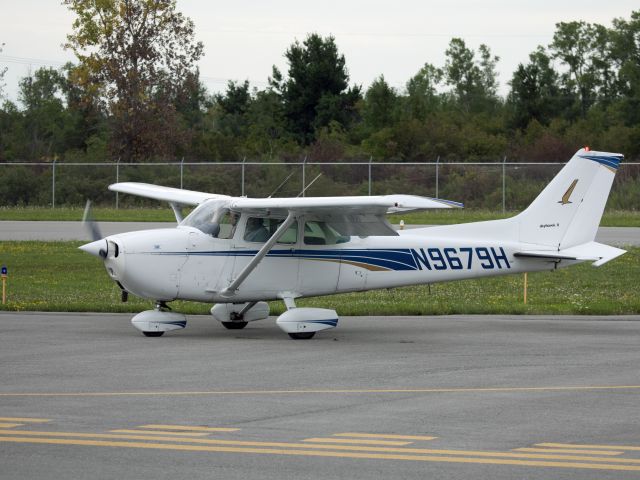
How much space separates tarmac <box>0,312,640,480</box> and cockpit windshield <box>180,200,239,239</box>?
1484 mm

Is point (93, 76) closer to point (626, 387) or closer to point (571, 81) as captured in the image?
point (571, 81)

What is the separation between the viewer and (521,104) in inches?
2904

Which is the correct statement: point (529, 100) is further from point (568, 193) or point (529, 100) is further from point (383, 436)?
point (383, 436)

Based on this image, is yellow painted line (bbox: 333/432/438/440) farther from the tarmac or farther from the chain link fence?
the chain link fence

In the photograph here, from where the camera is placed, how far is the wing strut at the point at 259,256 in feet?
53.7

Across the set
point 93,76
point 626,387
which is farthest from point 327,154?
point 626,387

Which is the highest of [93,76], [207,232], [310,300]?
[93,76]

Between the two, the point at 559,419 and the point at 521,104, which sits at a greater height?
the point at 521,104

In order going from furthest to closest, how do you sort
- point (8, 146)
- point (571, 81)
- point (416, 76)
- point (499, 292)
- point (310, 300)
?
point (416, 76) → point (571, 81) → point (8, 146) → point (499, 292) → point (310, 300)

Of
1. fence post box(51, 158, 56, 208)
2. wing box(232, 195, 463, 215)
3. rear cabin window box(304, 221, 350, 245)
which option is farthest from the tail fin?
fence post box(51, 158, 56, 208)

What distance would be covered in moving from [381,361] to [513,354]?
5.85 feet

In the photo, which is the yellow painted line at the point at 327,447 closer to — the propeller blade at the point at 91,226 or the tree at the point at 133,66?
the propeller blade at the point at 91,226

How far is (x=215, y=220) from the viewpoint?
1688 centimetres

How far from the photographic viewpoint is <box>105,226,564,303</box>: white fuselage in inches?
638
